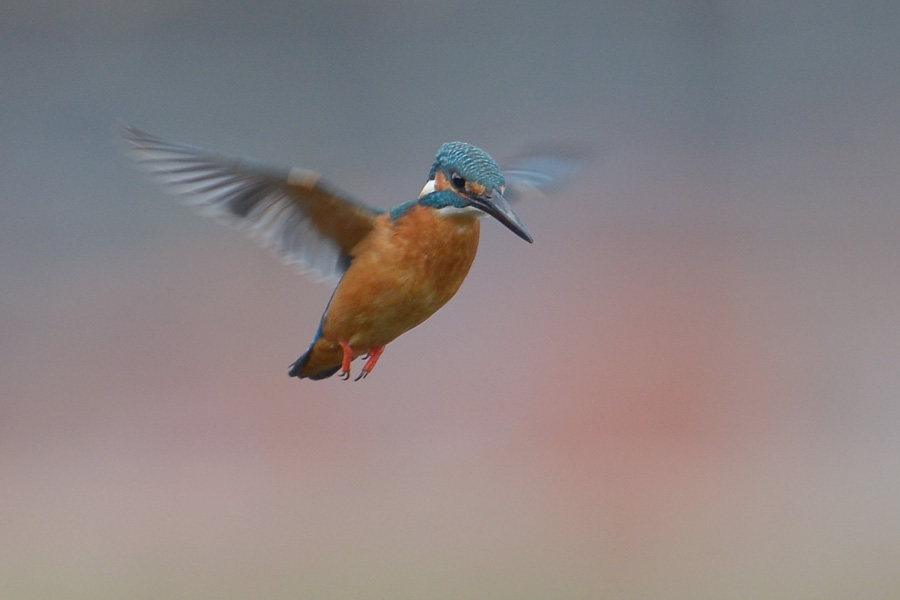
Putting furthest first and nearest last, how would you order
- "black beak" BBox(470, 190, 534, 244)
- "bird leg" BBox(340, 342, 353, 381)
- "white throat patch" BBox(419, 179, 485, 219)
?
"bird leg" BBox(340, 342, 353, 381)
"white throat patch" BBox(419, 179, 485, 219)
"black beak" BBox(470, 190, 534, 244)

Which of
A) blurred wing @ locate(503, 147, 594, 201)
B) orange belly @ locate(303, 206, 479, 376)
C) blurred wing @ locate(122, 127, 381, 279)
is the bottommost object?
orange belly @ locate(303, 206, 479, 376)

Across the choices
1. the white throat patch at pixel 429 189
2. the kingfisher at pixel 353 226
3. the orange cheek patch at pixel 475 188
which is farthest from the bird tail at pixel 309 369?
the orange cheek patch at pixel 475 188

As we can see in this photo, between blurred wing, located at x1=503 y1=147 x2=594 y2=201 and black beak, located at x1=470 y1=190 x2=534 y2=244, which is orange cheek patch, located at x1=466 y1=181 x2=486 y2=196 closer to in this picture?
black beak, located at x1=470 y1=190 x2=534 y2=244

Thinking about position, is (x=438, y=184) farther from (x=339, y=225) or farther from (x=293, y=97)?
(x=293, y=97)

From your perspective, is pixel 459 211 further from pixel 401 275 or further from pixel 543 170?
pixel 543 170

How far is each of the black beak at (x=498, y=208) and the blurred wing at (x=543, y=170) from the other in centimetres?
38

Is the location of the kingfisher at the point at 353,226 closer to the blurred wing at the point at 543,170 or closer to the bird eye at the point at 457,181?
the bird eye at the point at 457,181

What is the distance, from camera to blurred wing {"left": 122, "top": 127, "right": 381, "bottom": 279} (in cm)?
101

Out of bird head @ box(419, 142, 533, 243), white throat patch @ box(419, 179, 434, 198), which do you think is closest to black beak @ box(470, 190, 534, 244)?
bird head @ box(419, 142, 533, 243)

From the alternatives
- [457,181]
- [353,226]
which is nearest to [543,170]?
[353,226]

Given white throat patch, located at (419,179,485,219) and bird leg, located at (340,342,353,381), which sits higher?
white throat patch, located at (419,179,485,219)

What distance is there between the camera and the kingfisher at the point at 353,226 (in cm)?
Answer: 94

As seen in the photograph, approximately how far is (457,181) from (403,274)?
128 mm

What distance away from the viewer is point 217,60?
4.30 meters
